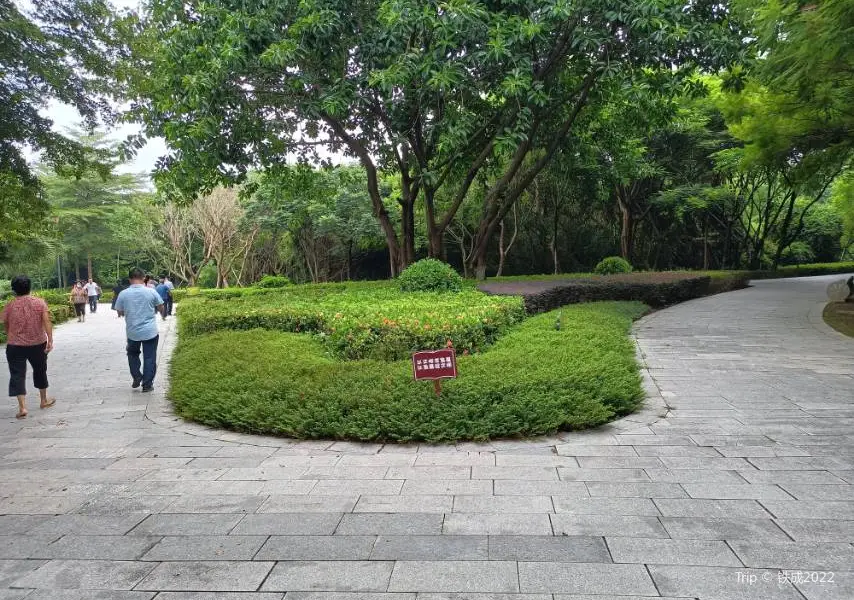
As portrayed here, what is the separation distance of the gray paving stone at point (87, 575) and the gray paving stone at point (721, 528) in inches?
101

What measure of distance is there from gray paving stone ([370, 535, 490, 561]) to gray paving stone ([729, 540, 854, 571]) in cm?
120

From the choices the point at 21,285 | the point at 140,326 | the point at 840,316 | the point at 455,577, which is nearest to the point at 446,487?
the point at 455,577

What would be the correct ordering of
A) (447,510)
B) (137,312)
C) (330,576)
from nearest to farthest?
(330,576) → (447,510) → (137,312)

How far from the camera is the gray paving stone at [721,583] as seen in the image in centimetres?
228

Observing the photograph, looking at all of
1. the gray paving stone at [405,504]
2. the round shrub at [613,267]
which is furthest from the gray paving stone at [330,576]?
the round shrub at [613,267]

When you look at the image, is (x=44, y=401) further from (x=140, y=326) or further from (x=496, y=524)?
(x=496, y=524)

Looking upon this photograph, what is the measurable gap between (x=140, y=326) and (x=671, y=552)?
6344mm

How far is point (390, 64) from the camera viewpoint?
9164mm

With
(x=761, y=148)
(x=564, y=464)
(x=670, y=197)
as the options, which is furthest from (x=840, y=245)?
(x=564, y=464)

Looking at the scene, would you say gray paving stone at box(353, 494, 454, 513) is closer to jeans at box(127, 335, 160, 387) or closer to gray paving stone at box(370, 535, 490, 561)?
gray paving stone at box(370, 535, 490, 561)

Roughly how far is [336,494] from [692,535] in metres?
1.98

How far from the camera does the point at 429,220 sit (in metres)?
13.1

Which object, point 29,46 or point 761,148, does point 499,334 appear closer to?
point 761,148

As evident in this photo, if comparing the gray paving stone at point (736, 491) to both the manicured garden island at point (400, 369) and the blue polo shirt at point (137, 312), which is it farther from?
the blue polo shirt at point (137, 312)
